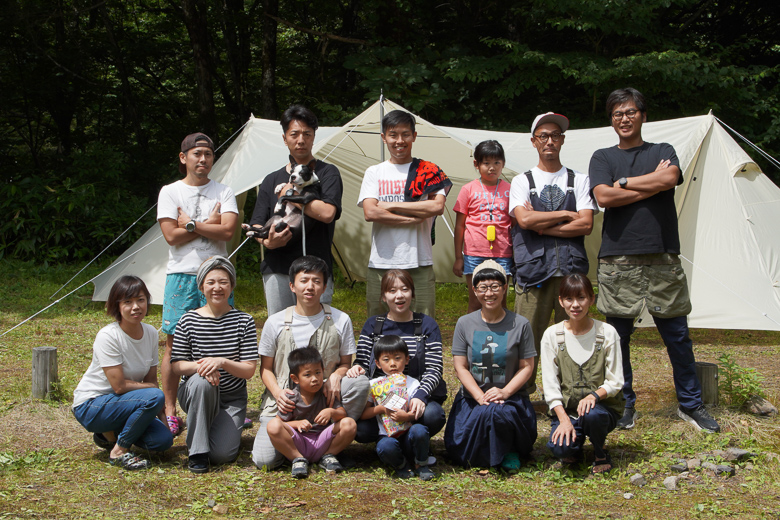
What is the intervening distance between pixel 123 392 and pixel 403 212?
1.42 metres

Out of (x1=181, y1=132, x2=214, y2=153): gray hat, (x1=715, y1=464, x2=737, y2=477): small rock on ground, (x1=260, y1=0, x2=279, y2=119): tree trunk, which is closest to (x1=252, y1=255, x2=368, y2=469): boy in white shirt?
(x1=181, y1=132, x2=214, y2=153): gray hat

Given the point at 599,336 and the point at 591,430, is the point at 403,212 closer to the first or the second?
the point at 599,336

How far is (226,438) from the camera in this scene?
104 inches

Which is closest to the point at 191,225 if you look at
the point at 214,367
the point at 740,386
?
the point at 214,367

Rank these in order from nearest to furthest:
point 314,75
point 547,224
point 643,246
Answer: point 643,246 → point 547,224 → point 314,75

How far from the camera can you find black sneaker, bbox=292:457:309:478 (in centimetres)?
250

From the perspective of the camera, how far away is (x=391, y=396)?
260 cm

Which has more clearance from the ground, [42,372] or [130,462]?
[42,372]

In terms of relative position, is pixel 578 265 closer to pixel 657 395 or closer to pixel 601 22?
pixel 657 395

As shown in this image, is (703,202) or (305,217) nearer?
(305,217)

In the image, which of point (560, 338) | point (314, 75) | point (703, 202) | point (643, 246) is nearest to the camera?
point (560, 338)

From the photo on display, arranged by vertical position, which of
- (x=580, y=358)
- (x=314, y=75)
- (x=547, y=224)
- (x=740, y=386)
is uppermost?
(x=314, y=75)

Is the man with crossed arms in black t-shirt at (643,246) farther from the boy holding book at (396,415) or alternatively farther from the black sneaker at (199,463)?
the black sneaker at (199,463)

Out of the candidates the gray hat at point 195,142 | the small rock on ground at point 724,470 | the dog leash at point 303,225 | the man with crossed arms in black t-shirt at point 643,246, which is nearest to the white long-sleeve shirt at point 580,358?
the man with crossed arms in black t-shirt at point 643,246
